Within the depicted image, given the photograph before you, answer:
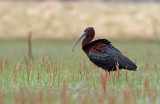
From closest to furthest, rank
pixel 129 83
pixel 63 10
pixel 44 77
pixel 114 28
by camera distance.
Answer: pixel 129 83 → pixel 44 77 → pixel 114 28 → pixel 63 10

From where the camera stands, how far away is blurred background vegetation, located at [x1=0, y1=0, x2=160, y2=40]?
3058 cm

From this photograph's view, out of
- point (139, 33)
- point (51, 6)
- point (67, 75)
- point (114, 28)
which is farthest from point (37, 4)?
point (67, 75)

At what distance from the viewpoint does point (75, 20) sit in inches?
1309

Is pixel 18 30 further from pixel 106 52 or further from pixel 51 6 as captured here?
pixel 106 52

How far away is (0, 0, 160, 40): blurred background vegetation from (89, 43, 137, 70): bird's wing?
20193 millimetres

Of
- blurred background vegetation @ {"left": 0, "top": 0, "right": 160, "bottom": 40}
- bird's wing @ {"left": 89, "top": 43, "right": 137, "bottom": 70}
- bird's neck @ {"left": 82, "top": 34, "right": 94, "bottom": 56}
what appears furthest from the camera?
blurred background vegetation @ {"left": 0, "top": 0, "right": 160, "bottom": 40}

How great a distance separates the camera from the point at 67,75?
9.12 metres

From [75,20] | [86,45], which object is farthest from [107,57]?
[75,20]

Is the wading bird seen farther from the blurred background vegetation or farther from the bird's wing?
the blurred background vegetation

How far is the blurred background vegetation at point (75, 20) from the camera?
1204 inches

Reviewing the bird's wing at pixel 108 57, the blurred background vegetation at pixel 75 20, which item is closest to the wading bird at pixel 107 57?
the bird's wing at pixel 108 57

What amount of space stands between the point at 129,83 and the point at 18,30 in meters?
23.1

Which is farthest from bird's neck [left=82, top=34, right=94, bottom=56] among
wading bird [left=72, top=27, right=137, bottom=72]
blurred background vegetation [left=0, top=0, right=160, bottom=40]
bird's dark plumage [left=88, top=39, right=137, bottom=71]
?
blurred background vegetation [left=0, top=0, right=160, bottom=40]

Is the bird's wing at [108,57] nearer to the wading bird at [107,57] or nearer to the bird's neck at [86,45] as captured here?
the wading bird at [107,57]
